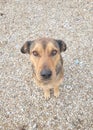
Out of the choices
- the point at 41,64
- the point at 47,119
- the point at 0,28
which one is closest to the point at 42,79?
the point at 41,64

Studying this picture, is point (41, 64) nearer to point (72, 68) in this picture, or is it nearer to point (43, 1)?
point (72, 68)

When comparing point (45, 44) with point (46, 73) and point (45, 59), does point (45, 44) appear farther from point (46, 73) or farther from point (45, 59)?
point (46, 73)

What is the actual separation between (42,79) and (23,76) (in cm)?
173

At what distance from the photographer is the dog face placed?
427 cm

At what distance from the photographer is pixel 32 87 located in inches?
228

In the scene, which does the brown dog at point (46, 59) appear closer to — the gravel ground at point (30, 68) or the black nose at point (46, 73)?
the black nose at point (46, 73)

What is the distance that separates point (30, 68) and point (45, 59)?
1.86m

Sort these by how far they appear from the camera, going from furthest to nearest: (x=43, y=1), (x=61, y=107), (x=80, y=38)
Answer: (x=43, y=1), (x=80, y=38), (x=61, y=107)

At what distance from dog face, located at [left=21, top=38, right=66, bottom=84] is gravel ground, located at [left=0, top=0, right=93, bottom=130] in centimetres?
110

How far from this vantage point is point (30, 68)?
616 cm

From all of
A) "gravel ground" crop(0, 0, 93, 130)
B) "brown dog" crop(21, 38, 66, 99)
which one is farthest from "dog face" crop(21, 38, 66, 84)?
"gravel ground" crop(0, 0, 93, 130)

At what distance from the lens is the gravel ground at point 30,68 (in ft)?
17.1

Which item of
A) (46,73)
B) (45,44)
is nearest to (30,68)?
(45,44)

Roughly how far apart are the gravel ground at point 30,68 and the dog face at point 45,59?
3.61ft
